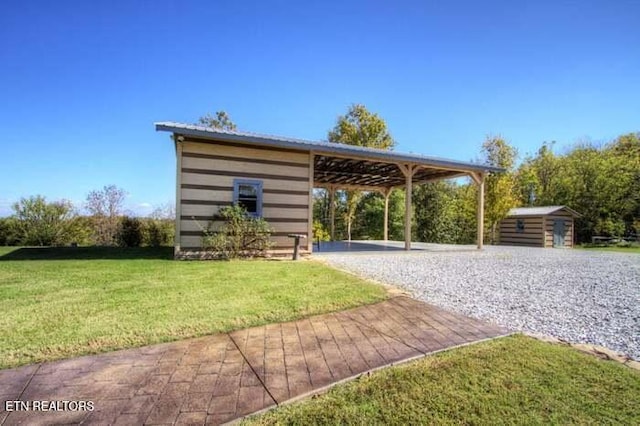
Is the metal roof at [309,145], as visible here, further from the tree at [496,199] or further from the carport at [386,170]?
the tree at [496,199]

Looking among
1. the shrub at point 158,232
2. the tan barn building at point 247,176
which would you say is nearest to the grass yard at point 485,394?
the tan barn building at point 247,176

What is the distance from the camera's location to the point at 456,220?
22297 millimetres

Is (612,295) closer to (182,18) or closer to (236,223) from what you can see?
(236,223)

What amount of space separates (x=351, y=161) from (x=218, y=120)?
1712 cm

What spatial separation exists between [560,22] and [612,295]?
26.9 ft

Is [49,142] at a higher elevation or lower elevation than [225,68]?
lower

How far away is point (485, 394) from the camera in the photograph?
1.94 m

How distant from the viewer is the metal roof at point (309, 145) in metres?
7.27

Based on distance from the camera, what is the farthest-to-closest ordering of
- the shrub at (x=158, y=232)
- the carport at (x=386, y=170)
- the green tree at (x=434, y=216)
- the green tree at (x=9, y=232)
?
1. the green tree at (x=434, y=216)
2. the shrub at (x=158, y=232)
3. the green tree at (x=9, y=232)
4. the carport at (x=386, y=170)

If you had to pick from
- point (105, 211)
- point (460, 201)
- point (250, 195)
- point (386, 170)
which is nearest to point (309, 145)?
point (250, 195)

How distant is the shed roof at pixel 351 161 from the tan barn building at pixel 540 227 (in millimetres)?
8363

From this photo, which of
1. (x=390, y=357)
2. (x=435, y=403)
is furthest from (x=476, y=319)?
(x=435, y=403)

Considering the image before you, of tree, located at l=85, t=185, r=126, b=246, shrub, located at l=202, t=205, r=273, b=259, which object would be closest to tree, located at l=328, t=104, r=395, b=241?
tree, located at l=85, t=185, r=126, b=246

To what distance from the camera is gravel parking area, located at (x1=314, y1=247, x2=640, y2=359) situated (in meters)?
3.27
